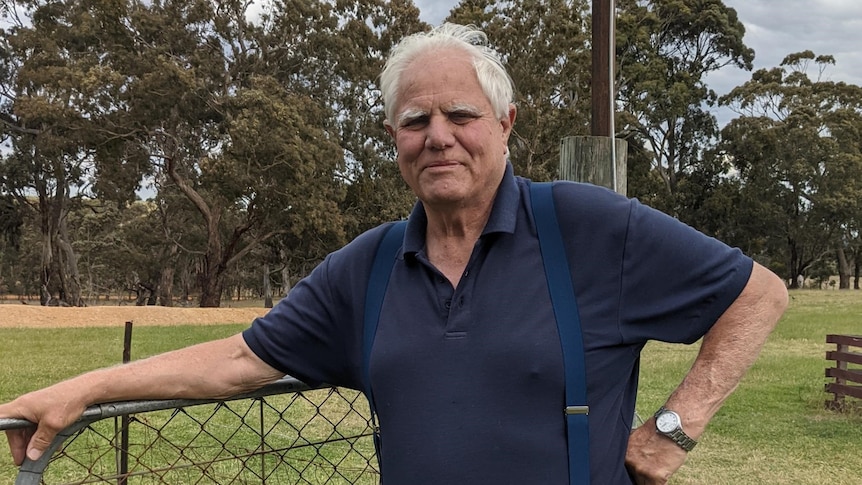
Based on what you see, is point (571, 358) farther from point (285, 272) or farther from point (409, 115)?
point (285, 272)

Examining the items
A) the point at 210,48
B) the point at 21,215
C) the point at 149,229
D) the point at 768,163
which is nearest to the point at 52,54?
the point at 210,48

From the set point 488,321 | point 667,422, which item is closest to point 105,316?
point 488,321

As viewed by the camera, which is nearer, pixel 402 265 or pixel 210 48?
pixel 402 265

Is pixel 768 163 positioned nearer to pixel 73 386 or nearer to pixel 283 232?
pixel 283 232

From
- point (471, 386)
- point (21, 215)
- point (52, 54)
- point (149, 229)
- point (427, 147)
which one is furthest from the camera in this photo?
point (149, 229)

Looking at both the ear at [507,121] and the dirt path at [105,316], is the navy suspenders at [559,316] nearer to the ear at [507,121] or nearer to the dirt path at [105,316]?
the ear at [507,121]

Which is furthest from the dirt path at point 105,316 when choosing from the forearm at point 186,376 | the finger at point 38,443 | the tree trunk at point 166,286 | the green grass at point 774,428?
the finger at point 38,443

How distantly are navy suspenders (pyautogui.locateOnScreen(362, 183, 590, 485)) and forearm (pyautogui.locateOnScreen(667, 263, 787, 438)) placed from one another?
11.2 inches

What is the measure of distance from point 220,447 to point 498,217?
4774mm

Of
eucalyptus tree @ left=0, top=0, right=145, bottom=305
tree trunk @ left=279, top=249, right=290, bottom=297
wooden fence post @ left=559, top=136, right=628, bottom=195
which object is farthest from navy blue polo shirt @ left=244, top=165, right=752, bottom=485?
tree trunk @ left=279, top=249, right=290, bottom=297

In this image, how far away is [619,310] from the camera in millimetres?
1568

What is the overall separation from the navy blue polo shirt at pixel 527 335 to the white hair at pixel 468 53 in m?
0.29

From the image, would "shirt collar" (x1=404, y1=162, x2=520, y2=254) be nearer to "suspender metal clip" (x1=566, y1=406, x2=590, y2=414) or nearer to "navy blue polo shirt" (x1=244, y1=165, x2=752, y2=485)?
"navy blue polo shirt" (x1=244, y1=165, x2=752, y2=485)

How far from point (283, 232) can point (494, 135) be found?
2365 cm
